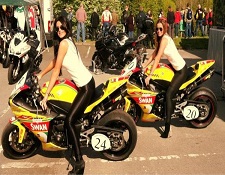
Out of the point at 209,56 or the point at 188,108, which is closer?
the point at 188,108

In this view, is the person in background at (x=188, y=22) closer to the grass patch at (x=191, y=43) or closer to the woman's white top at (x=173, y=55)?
the grass patch at (x=191, y=43)

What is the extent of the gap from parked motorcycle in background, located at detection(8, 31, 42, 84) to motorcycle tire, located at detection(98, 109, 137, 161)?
553 cm

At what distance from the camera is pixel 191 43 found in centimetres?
1770

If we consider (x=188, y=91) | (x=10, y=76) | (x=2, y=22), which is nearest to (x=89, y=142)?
(x=188, y=91)

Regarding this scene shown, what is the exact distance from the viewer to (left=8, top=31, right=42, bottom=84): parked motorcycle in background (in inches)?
387

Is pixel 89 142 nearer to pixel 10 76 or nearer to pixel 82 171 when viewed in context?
pixel 82 171

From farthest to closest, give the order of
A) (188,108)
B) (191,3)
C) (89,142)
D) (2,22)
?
(191,3)
(2,22)
(188,108)
(89,142)

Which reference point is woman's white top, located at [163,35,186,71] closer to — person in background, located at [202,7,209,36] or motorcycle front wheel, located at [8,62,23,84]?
motorcycle front wheel, located at [8,62,23,84]

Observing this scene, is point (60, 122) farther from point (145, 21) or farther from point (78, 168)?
point (145, 21)

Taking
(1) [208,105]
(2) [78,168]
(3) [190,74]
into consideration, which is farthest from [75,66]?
(1) [208,105]

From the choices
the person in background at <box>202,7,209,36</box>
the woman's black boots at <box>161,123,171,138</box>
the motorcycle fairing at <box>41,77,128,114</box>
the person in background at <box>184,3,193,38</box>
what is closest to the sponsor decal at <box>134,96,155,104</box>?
the woman's black boots at <box>161,123,171,138</box>

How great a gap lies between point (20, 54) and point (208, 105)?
5.53 metres

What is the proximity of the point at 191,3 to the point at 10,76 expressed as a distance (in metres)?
16.1

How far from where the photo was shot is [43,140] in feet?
15.8
